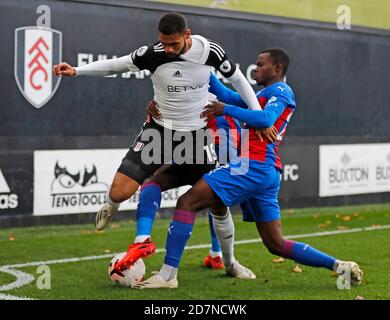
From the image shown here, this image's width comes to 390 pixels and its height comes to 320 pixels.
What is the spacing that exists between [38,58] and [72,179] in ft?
5.31

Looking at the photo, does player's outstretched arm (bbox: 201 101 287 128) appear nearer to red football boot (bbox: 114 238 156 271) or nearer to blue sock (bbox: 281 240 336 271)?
blue sock (bbox: 281 240 336 271)

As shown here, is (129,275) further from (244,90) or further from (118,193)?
(244,90)

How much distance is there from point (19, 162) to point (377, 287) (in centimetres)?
534

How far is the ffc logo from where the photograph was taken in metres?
10.9

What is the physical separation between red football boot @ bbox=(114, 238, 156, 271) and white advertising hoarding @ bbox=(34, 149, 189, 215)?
4.29m

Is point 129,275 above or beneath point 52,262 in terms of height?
above

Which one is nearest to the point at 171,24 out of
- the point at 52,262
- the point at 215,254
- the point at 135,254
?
the point at 135,254

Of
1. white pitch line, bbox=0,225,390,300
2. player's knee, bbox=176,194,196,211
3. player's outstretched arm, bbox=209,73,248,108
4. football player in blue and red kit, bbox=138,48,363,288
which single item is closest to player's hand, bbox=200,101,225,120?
football player in blue and red kit, bbox=138,48,363,288

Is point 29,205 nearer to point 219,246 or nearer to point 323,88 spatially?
point 219,246

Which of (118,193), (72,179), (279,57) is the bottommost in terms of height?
(72,179)

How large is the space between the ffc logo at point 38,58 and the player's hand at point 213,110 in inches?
178

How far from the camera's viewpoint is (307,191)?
14.4 meters

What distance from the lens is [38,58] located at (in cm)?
1104

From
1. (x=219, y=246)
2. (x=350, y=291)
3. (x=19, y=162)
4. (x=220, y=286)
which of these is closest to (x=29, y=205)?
(x=19, y=162)
